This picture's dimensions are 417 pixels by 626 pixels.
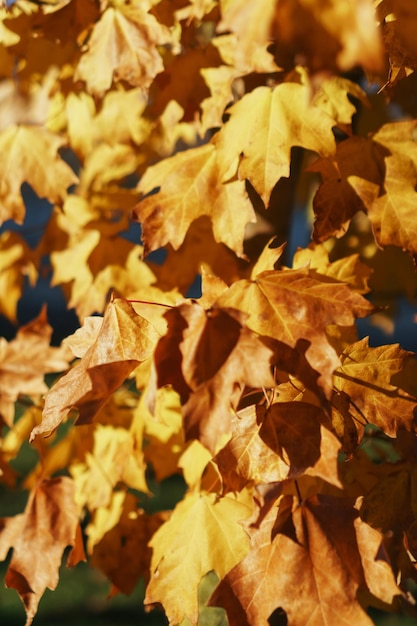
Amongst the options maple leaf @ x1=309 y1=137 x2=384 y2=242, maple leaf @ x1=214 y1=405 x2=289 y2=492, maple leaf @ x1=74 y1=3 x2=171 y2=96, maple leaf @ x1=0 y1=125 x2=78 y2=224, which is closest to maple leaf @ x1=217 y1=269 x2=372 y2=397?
maple leaf @ x1=214 y1=405 x2=289 y2=492

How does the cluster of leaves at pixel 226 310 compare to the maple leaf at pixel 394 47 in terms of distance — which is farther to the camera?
the maple leaf at pixel 394 47

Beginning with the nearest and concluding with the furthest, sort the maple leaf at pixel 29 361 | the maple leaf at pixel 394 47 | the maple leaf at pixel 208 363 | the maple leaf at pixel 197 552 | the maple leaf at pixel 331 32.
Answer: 1. the maple leaf at pixel 331 32
2. the maple leaf at pixel 208 363
3. the maple leaf at pixel 394 47
4. the maple leaf at pixel 197 552
5. the maple leaf at pixel 29 361

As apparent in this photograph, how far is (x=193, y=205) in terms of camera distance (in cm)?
136

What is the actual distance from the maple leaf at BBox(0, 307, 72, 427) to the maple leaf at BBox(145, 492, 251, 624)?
1.51ft

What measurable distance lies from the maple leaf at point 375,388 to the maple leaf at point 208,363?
0.28m

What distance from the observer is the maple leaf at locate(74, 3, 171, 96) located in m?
1.44

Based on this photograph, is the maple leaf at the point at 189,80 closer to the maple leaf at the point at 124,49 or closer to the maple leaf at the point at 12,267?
the maple leaf at the point at 124,49

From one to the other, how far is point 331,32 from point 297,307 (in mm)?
477

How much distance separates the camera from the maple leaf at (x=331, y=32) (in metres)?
0.58

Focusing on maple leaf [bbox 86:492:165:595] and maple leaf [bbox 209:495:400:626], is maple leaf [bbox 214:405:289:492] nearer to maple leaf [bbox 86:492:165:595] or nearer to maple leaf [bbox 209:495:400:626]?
maple leaf [bbox 209:495:400:626]

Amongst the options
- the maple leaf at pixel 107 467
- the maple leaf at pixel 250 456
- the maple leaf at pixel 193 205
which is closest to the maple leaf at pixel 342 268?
the maple leaf at pixel 193 205

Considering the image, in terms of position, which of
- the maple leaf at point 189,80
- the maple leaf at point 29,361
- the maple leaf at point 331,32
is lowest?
the maple leaf at point 29,361

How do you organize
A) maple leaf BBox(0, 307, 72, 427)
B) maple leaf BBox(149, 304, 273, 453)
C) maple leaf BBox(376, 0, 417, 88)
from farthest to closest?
maple leaf BBox(0, 307, 72, 427), maple leaf BBox(376, 0, 417, 88), maple leaf BBox(149, 304, 273, 453)

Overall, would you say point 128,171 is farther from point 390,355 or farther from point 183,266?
point 390,355
